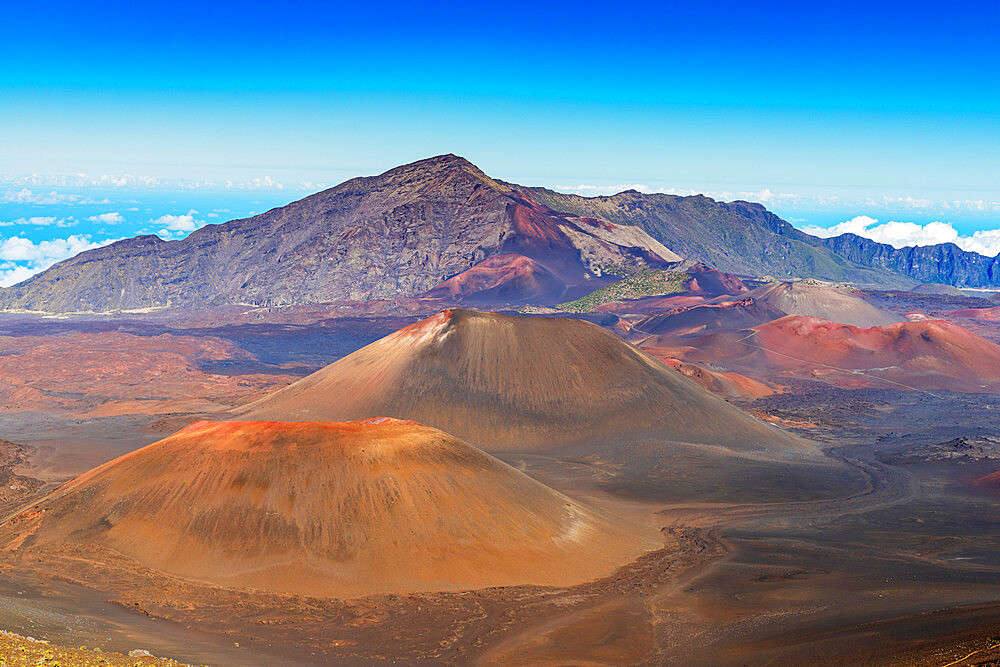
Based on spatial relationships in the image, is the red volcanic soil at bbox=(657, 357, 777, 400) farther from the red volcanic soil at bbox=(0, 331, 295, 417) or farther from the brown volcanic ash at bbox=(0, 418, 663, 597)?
the brown volcanic ash at bbox=(0, 418, 663, 597)

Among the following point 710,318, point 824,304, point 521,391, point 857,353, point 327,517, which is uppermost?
point 824,304

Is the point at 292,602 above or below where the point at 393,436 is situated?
below

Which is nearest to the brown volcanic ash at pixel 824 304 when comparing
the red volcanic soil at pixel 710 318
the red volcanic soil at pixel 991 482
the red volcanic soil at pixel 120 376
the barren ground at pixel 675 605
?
the red volcanic soil at pixel 710 318

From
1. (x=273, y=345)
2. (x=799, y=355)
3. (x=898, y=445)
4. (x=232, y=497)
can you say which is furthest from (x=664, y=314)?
(x=232, y=497)

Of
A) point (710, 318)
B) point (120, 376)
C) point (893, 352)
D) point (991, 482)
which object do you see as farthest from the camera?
point (710, 318)

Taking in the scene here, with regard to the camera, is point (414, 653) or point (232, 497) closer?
point (414, 653)

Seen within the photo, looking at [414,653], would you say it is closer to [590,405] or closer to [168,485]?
[168,485]

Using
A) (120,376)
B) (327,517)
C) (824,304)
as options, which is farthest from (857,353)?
(327,517)

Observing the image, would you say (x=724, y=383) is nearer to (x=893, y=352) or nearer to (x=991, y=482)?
(x=893, y=352)
